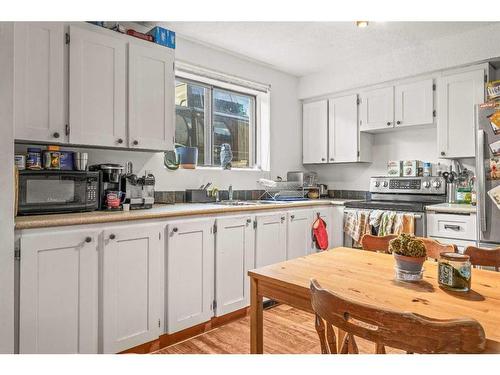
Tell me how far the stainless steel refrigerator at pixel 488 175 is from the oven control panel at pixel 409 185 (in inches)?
30.3

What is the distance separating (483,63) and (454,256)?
2.80m

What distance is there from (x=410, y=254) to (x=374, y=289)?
0.67 feet

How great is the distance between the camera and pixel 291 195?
400cm

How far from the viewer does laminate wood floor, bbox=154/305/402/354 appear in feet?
7.67

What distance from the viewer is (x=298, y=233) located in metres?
3.43

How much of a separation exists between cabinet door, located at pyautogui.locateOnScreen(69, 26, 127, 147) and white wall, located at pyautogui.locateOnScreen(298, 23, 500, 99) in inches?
101

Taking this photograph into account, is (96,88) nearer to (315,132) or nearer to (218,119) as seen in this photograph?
(218,119)

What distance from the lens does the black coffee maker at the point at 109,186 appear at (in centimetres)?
242

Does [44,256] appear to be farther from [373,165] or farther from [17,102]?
[373,165]

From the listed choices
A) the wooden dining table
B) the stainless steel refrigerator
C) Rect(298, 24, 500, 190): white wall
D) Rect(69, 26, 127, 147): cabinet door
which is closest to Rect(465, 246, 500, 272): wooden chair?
the wooden dining table

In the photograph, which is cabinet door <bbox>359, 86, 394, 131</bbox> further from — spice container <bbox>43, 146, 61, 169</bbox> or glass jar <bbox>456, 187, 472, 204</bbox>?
spice container <bbox>43, 146, 61, 169</bbox>
